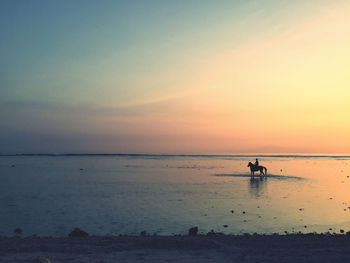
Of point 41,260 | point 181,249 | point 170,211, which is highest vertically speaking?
point 41,260

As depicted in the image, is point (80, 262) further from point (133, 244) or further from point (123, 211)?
point (123, 211)

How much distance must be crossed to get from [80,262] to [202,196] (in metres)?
18.8

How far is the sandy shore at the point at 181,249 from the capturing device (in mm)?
11188

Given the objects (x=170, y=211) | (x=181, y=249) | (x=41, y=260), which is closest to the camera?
(x=41, y=260)

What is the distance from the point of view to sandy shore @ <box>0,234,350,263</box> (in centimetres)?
1119

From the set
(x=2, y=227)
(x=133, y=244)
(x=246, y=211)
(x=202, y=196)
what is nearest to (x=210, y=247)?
(x=133, y=244)

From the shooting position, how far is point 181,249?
1243 cm

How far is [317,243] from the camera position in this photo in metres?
13.3

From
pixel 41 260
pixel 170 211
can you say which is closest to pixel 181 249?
pixel 41 260

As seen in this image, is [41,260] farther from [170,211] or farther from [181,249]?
[170,211]

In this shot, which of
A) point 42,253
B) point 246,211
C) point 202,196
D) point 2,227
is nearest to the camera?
point 42,253

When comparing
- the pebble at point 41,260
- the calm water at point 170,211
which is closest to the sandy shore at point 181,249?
the pebble at point 41,260

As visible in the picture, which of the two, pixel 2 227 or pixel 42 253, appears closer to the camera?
pixel 42 253

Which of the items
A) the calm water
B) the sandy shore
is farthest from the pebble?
the calm water
